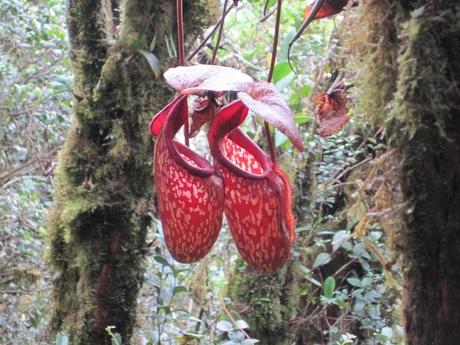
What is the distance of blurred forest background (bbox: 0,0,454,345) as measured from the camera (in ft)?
5.87

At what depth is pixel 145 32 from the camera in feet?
5.96

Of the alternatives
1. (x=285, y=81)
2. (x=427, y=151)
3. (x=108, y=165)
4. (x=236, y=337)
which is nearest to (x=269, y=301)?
(x=236, y=337)

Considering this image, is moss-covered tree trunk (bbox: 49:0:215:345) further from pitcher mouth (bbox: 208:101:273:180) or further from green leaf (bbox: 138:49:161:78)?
pitcher mouth (bbox: 208:101:273:180)

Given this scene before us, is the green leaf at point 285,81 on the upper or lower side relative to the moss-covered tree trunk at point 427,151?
upper

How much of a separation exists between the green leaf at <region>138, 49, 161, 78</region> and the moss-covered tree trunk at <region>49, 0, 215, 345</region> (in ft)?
0.10

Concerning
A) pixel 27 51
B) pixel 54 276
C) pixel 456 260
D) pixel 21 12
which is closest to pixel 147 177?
pixel 54 276

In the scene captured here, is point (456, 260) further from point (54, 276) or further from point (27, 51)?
point (27, 51)

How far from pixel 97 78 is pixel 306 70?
155cm

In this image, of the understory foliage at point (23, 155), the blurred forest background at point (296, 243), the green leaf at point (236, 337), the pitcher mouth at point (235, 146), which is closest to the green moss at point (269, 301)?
the blurred forest background at point (296, 243)

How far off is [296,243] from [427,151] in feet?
5.00

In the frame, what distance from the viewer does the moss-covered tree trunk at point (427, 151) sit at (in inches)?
26.8

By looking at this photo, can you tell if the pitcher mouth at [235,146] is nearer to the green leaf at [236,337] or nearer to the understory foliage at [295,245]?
the understory foliage at [295,245]

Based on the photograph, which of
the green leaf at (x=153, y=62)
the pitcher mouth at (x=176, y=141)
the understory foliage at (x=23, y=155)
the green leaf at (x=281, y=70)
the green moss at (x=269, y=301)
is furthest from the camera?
the understory foliage at (x=23, y=155)

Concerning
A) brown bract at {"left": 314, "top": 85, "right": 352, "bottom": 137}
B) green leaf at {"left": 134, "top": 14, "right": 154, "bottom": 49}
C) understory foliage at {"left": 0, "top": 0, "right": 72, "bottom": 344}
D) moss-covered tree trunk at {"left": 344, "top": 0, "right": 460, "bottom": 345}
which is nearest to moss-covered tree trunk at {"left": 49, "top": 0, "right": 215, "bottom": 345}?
green leaf at {"left": 134, "top": 14, "right": 154, "bottom": 49}
